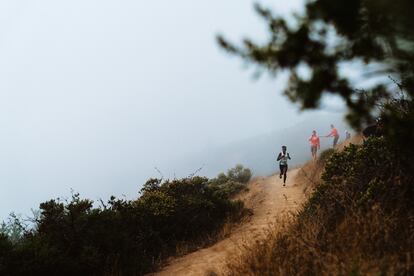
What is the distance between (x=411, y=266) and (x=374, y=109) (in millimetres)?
1821

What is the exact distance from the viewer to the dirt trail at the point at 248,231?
888 cm

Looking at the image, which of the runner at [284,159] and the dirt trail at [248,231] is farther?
the runner at [284,159]

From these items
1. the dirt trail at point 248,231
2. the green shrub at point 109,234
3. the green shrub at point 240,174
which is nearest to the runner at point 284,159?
the dirt trail at point 248,231

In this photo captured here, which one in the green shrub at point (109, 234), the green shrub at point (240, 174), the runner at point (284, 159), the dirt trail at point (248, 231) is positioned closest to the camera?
the green shrub at point (109, 234)

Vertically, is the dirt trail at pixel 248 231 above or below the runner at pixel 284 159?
below

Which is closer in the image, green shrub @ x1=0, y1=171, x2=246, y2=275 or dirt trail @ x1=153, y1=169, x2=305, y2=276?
green shrub @ x1=0, y1=171, x2=246, y2=275

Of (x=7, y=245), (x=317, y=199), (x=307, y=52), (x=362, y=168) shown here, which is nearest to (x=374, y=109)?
(x=307, y=52)

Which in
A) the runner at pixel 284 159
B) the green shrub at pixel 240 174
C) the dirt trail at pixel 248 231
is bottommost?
the dirt trail at pixel 248 231

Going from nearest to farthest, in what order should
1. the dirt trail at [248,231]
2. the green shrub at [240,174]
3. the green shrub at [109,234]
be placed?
the green shrub at [109,234]
the dirt trail at [248,231]
the green shrub at [240,174]

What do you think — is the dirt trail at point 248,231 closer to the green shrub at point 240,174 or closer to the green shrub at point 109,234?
the green shrub at point 109,234

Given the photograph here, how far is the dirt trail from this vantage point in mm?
8877

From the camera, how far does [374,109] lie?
14.2 feet

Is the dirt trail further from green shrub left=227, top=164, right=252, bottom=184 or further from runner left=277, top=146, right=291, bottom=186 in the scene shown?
green shrub left=227, top=164, right=252, bottom=184

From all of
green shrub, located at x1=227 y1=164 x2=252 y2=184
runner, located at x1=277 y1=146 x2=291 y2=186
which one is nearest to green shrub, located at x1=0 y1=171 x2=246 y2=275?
runner, located at x1=277 y1=146 x2=291 y2=186
